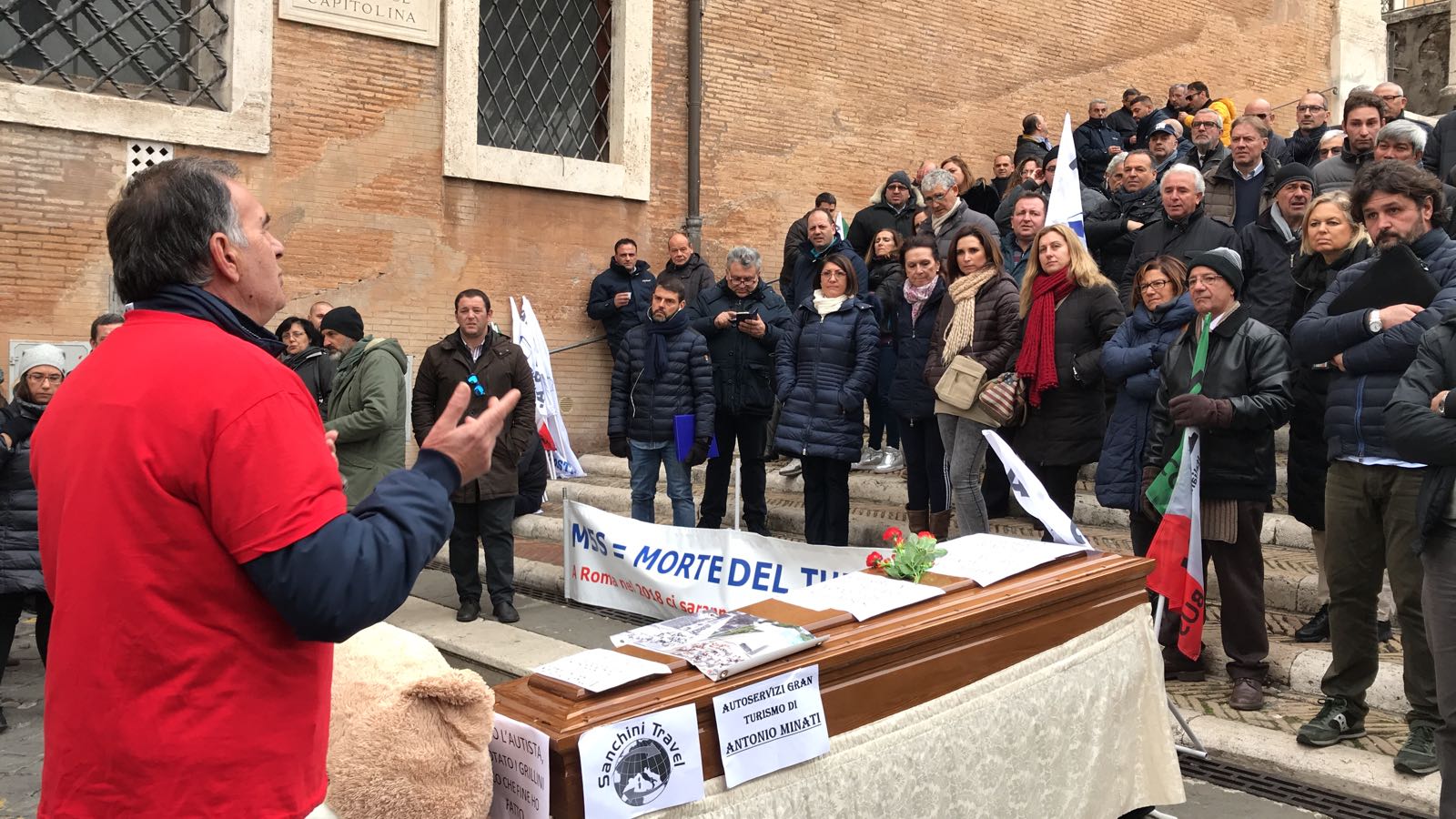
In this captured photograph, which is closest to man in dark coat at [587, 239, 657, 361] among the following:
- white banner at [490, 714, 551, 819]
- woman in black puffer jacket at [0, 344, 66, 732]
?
woman in black puffer jacket at [0, 344, 66, 732]

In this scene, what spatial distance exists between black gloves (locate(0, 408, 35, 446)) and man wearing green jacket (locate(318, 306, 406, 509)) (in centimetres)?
150

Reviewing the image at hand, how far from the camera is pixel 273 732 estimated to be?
1.75 meters

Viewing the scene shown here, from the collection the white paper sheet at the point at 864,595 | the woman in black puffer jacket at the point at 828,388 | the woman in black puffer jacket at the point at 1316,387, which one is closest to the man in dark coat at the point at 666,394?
the woman in black puffer jacket at the point at 828,388

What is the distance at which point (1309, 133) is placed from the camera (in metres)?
9.58

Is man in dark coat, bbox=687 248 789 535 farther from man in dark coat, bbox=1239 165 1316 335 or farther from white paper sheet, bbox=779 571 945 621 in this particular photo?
white paper sheet, bbox=779 571 945 621

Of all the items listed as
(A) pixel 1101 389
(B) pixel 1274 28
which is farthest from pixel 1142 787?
(B) pixel 1274 28

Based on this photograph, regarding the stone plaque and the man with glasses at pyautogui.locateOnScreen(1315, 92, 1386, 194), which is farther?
the stone plaque

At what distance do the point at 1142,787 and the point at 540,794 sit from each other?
83.2 inches

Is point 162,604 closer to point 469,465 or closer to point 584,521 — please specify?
point 469,465

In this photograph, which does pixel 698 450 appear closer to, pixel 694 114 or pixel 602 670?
pixel 602 670

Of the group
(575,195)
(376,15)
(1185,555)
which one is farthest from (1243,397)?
(376,15)

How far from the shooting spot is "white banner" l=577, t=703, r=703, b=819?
226 cm

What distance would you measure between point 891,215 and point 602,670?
809 cm

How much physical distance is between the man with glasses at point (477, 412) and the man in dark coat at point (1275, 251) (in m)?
4.23
